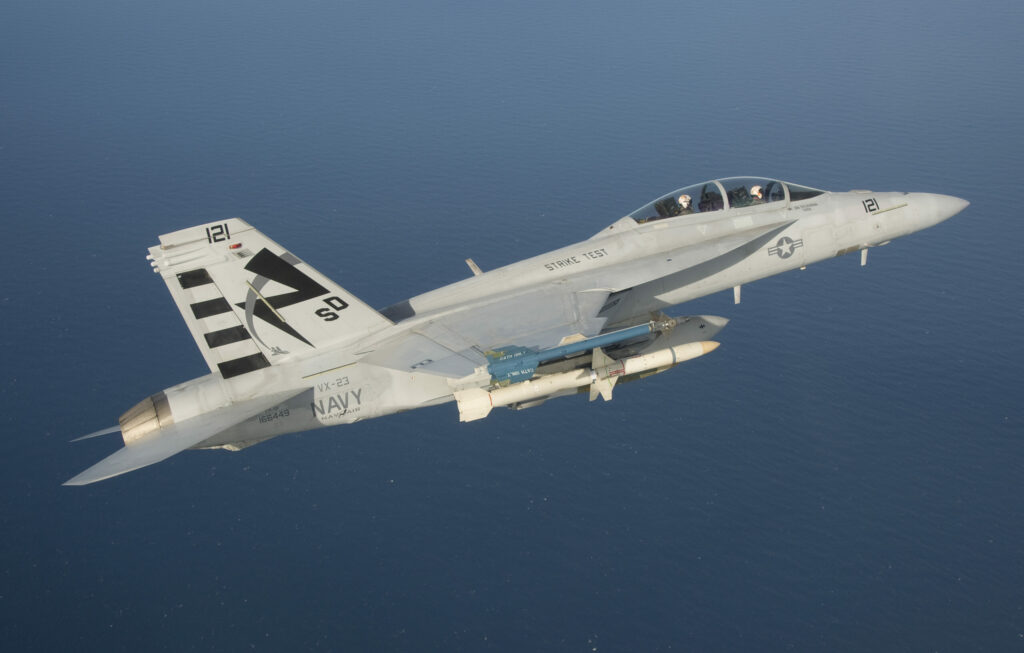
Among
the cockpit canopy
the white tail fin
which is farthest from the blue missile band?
the cockpit canopy

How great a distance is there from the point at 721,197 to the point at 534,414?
18.2 meters

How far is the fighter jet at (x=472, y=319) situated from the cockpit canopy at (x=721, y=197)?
4 centimetres

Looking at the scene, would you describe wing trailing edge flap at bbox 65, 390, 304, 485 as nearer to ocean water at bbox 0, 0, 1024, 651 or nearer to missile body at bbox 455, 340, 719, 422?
missile body at bbox 455, 340, 719, 422

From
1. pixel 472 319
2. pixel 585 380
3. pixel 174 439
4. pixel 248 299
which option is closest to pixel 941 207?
pixel 585 380

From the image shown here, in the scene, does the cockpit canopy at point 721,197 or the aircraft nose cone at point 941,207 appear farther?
the aircraft nose cone at point 941,207

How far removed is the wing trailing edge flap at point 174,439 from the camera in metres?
18.8

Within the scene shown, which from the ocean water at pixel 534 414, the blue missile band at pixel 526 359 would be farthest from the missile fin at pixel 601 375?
the ocean water at pixel 534 414

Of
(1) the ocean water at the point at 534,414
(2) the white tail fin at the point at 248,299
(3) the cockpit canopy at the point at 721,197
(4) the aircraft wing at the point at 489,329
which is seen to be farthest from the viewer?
(1) the ocean water at the point at 534,414

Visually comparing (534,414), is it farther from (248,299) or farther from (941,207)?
(248,299)

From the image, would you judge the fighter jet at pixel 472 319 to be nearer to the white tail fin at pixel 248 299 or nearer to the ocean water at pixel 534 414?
the white tail fin at pixel 248 299

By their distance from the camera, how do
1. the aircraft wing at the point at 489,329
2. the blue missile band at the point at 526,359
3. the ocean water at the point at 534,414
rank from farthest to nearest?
the ocean water at the point at 534,414 → the aircraft wing at the point at 489,329 → the blue missile band at the point at 526,359

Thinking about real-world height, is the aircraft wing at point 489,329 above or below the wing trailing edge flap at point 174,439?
above

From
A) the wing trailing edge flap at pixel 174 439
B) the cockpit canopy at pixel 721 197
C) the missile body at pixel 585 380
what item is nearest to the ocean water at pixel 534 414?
the missile body at pixel 585 380

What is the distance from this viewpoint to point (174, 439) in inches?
805
